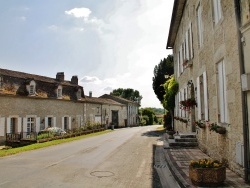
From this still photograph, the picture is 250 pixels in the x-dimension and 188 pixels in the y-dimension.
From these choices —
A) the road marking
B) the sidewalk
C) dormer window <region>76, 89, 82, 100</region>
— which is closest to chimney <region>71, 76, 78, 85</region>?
dormer window <region>76, 89, 82, 100</region>

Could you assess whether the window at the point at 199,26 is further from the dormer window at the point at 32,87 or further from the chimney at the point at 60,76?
the chimney at the point at 60,76

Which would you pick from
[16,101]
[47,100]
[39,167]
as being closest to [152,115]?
[47,100]

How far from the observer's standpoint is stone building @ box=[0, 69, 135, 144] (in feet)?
86.3

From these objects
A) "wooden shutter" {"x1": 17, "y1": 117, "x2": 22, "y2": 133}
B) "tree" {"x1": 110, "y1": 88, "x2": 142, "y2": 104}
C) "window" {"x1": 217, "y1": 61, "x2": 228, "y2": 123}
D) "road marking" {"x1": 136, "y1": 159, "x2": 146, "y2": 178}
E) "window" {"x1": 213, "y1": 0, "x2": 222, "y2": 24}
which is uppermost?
"tree" {"x1": 110, "y1": 88, "x2": 142, "y2": 104}

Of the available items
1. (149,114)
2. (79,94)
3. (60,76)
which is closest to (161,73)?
(79,94)

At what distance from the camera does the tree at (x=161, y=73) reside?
137 feet

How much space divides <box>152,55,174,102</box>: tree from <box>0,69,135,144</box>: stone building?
10252 millimetres

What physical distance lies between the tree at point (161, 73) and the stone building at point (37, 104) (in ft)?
33.6

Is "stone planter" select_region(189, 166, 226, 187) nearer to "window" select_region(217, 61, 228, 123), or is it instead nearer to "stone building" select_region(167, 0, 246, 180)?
"stone building" select_region(167, 0, 246, 180)

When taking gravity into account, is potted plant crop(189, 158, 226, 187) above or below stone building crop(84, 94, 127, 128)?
below

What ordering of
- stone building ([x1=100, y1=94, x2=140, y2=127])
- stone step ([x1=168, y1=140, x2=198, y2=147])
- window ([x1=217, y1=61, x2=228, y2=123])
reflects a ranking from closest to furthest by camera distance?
1. window ([x1=217, y1=61, x2=228, y2=123])
2. stone step ([x1=168, y1=140, x2=198, y2=147])
3. stone building ([x1=100, y1=94, x2=140, y2=127])

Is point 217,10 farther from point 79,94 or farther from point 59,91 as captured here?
point 79,94

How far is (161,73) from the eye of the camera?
42156mm

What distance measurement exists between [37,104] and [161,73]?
19.7 m
